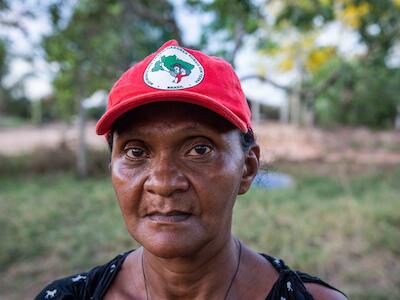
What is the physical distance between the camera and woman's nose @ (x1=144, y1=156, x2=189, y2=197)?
1.08m

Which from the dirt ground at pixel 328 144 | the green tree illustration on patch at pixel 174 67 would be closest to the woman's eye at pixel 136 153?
the green tree illustration on patch at pixel 174 67

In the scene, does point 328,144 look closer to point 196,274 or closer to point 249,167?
point 249,167

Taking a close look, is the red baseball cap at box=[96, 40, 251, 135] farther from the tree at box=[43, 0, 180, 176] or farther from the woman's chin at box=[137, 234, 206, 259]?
the tree at box=[43, 0, 180, 176]

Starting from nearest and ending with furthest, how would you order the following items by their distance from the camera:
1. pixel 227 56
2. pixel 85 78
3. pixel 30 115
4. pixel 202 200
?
pixel 202 200
pixel 227 56
pixel 85 78
pixel 30 115

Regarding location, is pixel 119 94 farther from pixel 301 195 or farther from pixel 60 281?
pixel 301 195

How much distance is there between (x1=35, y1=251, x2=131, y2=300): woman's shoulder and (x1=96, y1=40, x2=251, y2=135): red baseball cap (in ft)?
1.58

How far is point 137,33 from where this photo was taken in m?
6.62

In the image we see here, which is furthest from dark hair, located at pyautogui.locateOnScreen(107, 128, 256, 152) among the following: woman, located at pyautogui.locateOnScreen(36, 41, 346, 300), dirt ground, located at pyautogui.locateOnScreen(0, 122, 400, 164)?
dirt ground, located at pyautogui.locateOnScreen(0, 122, 400, 164)

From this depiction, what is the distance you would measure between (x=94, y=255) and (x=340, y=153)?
9475mm

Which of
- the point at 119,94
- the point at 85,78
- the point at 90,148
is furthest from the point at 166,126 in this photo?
the point at 90,148

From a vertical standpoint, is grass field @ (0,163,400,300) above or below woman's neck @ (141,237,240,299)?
below

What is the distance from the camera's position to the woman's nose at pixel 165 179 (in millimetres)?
1080

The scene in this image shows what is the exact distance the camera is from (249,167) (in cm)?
133

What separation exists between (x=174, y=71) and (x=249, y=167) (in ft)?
1.26
